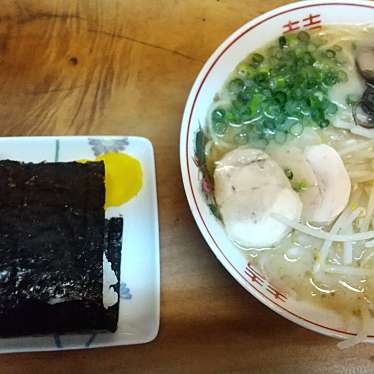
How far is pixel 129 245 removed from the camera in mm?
1358

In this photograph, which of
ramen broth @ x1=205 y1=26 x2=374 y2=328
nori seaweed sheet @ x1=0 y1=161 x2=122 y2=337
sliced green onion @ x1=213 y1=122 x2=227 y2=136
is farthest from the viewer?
sliced green onion @ x1=213 y1=122 x2=227 y2=136

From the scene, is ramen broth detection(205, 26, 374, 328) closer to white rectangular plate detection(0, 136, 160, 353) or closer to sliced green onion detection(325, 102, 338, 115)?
sliced green onion detection(325, 102, 338, 115)

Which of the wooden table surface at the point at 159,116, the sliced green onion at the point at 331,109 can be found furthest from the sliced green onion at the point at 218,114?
the sliced green onion at the point at 331,109

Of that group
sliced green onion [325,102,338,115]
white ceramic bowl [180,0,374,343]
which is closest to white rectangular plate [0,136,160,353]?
white ceramic bowl [180,0,374,343]

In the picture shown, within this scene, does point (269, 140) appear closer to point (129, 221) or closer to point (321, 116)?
point (321, 116)

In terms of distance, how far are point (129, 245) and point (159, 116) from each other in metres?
0.39

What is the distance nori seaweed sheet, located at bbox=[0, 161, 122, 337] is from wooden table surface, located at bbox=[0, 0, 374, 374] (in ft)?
0.37

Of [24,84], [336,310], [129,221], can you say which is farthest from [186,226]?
[24,84]

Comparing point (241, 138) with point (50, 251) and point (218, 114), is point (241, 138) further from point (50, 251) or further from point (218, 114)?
point (50, 251)

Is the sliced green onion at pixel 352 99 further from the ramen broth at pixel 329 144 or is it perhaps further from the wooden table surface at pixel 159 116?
the wooden table surface at pixel 159 116

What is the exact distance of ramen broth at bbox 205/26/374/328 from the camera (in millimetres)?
1261

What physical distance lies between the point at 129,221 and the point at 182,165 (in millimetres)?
251

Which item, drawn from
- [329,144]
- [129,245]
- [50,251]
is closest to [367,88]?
[329,144]

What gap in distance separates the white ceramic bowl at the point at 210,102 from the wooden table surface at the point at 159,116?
104 millimetres
